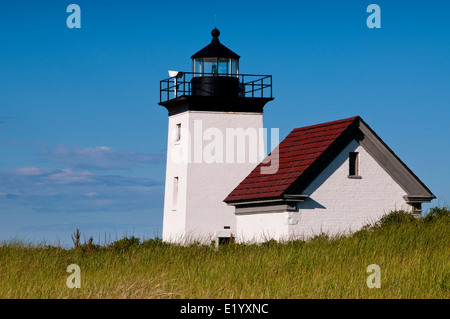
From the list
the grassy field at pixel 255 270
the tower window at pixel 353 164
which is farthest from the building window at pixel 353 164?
the grassy field at pixel 255 270

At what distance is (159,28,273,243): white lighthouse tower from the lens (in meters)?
25.9

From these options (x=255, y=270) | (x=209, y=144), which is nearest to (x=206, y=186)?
(x=209, y=144)

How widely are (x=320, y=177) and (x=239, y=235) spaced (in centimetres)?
373

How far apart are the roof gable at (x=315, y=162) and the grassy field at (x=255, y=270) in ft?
6.21

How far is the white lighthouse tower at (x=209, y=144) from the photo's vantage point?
25.9 meters

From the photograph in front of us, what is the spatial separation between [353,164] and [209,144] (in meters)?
6.28

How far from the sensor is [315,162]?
21438mm

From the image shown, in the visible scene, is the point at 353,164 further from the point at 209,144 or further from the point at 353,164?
the point at 209,144

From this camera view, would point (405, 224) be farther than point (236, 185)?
No

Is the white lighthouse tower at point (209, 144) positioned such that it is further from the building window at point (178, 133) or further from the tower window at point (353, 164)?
the tower window at point (353, 164)
